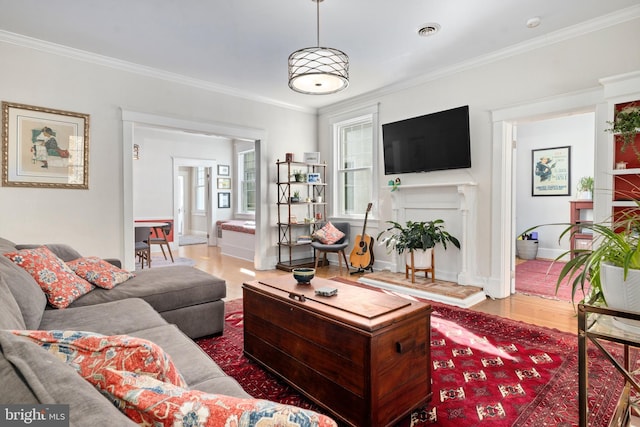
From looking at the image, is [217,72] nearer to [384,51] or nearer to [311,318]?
[384,51]

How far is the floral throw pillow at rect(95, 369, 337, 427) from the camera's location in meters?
0.60

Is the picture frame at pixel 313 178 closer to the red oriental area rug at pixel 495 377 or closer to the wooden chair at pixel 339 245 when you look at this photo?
the wooden chair at pixel 339 245

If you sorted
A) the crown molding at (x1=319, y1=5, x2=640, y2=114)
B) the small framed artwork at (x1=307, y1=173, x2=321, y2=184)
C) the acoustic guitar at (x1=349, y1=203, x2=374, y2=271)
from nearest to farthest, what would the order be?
1. the crown molding at (x1=319, y1=5, x2=640, y2=114)
2. the acoustic guitar at (x1=349, y1=203, x2=374, y2=271)
3. the small framed artwork at (x1=307, y1=173, x2=321, y2=184)

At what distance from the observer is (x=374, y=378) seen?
1.51 meters

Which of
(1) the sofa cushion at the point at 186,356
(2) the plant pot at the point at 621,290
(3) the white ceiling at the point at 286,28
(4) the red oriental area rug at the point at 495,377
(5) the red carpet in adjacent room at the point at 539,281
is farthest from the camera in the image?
(5) the red carpet in adjacent room at the point at 539,281

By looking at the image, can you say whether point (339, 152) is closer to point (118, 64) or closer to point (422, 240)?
point (422, 240)

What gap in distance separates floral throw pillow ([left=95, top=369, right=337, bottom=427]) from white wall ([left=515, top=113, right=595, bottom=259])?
6.69 meters

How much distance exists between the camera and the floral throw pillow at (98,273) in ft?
8.00

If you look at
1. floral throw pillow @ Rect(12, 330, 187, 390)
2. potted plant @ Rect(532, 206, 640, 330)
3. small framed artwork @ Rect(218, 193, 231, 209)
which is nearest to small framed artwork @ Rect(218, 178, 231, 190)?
small framed artwork @ Rect(218, 193, 231, 209)

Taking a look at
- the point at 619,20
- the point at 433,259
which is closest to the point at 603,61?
the point at 619,20

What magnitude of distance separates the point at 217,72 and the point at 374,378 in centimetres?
Answer: 410

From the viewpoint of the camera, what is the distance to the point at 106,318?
6.20ft

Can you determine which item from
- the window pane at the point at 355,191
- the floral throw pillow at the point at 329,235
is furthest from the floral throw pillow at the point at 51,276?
the window pane at the point at 355,191

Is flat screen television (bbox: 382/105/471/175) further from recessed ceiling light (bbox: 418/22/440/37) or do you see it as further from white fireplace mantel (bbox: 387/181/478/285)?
recessed ceiling light (bbox: 418/22/440/37)
